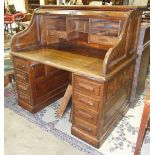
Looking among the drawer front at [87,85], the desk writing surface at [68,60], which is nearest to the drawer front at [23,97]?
the desk writing surface at [68,60]

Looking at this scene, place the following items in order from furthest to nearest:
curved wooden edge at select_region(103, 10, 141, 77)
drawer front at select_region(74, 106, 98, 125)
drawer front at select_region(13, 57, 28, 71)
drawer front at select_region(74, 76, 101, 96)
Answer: drawer front at select_region(13, 57, 28, 71) < drawer front at select_region(74, 106, 98, 125) < drawer front at select_region(74, 76, 101, 96) < curved wooden edge at select_region(103, 10, 141, 77)

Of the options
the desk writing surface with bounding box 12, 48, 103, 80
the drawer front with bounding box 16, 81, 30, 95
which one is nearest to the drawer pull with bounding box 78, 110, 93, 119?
the desk writing surface with bounding box 12, 48, 103, 80

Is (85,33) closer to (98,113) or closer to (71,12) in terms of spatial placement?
(71,12)

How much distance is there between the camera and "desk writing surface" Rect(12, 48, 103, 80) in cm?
153

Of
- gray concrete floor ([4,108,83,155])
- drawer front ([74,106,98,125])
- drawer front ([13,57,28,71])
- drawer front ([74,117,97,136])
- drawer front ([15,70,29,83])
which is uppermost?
drawer front ([13,57,28,71])

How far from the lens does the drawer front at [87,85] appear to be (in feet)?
4.99

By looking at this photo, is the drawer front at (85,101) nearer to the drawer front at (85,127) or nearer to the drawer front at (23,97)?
the drawer front at (85,127)

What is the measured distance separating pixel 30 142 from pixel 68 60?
2.97 ft

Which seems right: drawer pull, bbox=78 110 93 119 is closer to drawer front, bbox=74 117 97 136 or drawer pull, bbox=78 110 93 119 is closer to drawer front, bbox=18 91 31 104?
drawer front, bbox=74 117 97 136

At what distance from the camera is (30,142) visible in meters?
1.81

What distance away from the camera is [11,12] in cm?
677

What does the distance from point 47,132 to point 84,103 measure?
58 centimetres

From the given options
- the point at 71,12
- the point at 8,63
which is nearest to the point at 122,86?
the point at 71,12

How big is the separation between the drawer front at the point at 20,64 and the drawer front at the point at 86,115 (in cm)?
73
